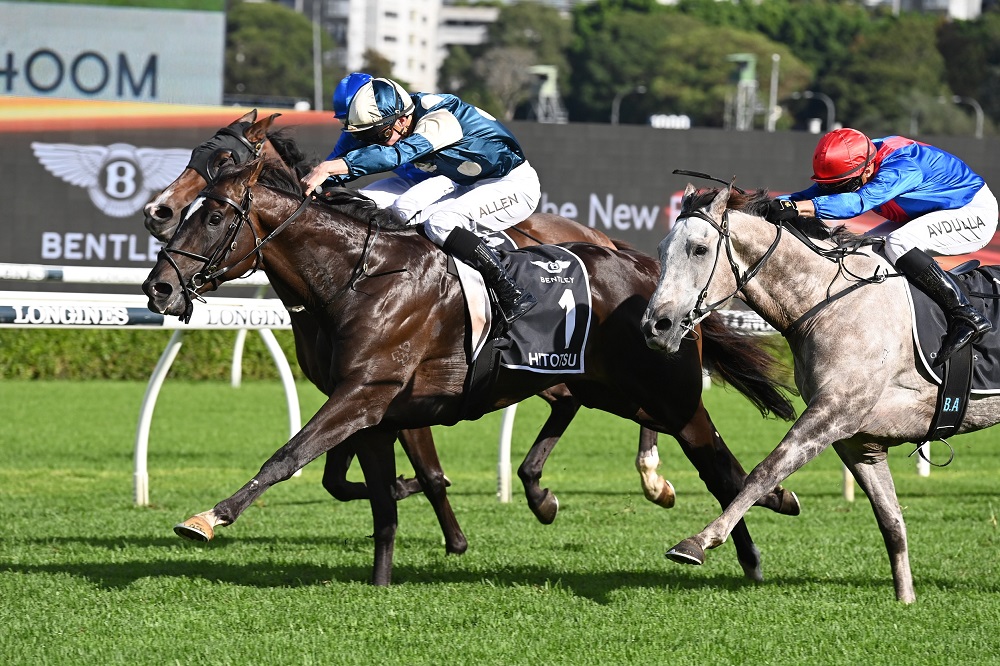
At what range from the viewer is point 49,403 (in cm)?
1241

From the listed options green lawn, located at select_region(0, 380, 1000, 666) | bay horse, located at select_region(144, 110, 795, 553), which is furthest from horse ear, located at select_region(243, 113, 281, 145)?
green lawn, located at select_region(0, 380, 1000, 666)

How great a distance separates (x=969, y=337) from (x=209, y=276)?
2.76 meters

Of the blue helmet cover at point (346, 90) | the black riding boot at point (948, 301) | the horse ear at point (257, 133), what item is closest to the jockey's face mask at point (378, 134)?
the blue helmet cover at point (346, 90)

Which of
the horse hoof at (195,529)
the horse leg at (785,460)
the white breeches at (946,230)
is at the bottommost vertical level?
the horse hoof at (195,529)

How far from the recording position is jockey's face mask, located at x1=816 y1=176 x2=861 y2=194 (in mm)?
5160

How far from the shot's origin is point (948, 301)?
16.3 feet

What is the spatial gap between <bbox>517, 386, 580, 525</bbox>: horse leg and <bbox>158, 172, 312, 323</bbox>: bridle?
5.48ft

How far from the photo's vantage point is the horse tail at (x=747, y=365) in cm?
602

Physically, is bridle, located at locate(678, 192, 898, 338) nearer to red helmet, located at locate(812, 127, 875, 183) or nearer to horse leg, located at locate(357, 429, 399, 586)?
red helmet, located at locate(812, 127, 875, 183)

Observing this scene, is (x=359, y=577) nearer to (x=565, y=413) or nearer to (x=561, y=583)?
(x=561, y=583)

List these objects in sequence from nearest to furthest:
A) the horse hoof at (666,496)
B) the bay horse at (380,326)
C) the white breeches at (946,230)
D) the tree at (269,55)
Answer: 1. the bay horse at (380,326)
2. the white breeches at (946,230)
3. the horse hoof at (666,496)
4. the tree at (269,55)

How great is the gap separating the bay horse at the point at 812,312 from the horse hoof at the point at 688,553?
30 centimetres

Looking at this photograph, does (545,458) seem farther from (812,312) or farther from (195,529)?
(195,529)

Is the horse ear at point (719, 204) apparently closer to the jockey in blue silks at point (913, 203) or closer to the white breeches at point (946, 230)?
the jockey in blue silks at point (913, 203)
